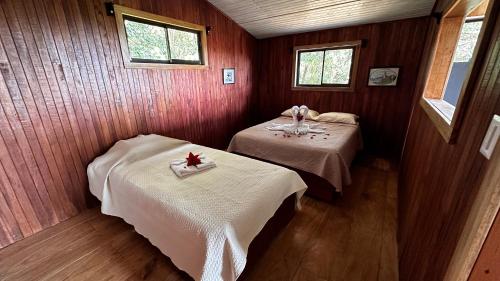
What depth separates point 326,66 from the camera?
3.65m

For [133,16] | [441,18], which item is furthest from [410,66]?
[133,16]

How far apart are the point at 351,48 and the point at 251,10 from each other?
1.79 metres

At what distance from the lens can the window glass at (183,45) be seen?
109 inches

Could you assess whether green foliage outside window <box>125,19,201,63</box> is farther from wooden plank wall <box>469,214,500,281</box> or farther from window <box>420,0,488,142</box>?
wooden plank wall <box>469,214,500,281</box>

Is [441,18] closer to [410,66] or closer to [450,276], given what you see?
[410,66]

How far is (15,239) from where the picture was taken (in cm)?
Result: 175

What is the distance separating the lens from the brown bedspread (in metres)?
2.14

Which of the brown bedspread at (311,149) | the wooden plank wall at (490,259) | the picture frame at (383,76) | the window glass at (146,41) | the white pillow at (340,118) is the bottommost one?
the brown bedspread at (311,149)

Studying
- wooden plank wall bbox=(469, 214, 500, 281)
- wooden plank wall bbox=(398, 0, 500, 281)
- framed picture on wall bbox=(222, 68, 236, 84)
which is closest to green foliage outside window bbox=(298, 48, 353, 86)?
framed picture on wall bbox=(222, 68, 236, 84)

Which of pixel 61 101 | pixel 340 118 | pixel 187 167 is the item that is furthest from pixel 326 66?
pixel 61 101

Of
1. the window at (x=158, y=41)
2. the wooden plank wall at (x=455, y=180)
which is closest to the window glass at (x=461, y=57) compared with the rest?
the wooden plank wall at (x=455, y=180)

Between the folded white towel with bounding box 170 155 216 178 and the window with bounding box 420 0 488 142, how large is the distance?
168 cm

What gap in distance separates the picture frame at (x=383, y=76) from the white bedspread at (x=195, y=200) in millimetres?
2510

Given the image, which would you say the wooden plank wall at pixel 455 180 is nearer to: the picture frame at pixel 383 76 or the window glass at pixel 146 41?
the picture frame at pixel 383 76
